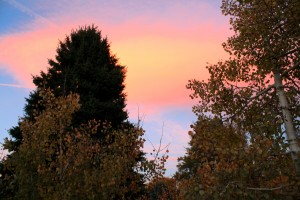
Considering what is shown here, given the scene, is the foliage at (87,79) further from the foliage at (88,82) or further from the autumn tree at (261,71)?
the autumn tree at (261,71)

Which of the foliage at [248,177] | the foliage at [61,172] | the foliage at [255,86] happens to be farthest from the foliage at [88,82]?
the foliage at [248,177]

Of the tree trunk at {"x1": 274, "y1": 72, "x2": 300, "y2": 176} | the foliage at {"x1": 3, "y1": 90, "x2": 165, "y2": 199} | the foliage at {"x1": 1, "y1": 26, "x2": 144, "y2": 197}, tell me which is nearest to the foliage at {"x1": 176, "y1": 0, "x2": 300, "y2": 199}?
the tree trunk at {"x1": 274, "y1": 72, "x2": 300, "y2": 176}

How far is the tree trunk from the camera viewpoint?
7.73m

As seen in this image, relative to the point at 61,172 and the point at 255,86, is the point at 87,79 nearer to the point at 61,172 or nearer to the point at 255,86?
the point at 61,172

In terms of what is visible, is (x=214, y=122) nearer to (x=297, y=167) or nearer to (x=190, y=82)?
(x=190, y=82)

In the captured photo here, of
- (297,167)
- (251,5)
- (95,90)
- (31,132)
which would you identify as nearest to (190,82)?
(251,5)

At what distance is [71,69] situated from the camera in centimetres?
2144

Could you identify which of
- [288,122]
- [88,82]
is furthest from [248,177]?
[88,82]

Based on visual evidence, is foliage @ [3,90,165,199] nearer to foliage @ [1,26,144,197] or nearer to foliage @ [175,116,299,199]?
foliage @ [175,116,299,199]

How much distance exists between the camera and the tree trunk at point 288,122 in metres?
7.73

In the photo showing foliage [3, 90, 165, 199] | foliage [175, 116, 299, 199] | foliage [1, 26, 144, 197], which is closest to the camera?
foliage [175, 116, 299, 199]

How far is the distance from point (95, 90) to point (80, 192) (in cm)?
1141

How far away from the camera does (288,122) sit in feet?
27.8

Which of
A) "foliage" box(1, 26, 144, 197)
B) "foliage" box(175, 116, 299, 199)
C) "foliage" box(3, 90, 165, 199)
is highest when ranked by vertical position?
"foliage" box(1, 26, 144, 197)
